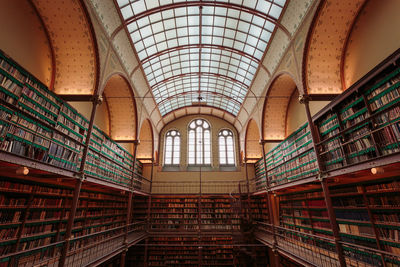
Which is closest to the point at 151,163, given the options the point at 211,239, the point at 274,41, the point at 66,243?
the point at 211,239

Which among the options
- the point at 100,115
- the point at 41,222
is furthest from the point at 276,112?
the point at 41,222

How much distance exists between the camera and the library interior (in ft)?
16.5

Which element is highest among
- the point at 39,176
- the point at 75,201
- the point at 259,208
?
the point at 39,176

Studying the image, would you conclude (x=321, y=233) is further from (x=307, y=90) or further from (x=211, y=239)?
(x=211, y=239)

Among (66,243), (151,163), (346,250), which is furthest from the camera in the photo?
(151,163)

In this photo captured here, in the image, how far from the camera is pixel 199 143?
17.0 metres

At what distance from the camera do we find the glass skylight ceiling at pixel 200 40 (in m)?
8.62

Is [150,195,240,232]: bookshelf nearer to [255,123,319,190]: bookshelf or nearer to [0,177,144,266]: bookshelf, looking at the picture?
[255,123,319,190]: bookshelf

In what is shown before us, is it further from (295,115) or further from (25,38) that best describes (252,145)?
(25,38)

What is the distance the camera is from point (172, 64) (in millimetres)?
12758

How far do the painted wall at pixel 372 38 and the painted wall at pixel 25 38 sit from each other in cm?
1043

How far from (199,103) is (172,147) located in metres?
7.76

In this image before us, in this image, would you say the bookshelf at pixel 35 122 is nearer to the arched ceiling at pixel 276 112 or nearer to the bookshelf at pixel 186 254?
the bookshelf at pixel 186 254

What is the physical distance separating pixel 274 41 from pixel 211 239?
11.6 m
